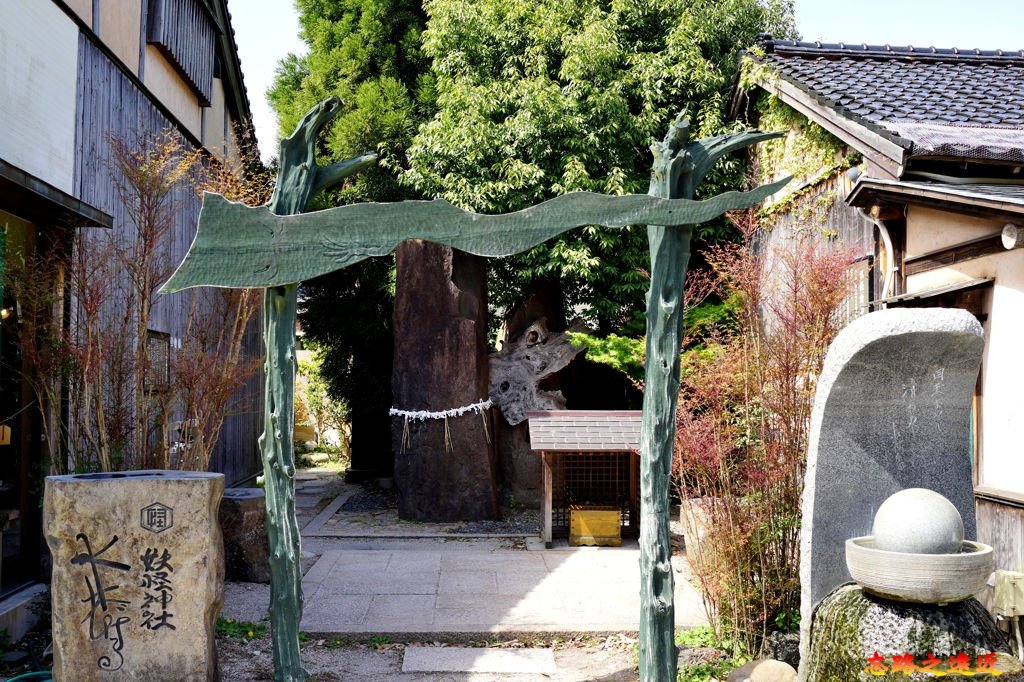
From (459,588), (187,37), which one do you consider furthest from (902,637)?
(187,37)

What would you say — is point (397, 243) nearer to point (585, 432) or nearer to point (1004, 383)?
point (1004, 383)

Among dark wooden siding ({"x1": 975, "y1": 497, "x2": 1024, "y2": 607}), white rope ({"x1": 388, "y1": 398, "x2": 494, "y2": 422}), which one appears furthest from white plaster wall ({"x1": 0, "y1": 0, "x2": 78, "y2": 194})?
dark wooden siding ({"x1": 975, "y1": 497, "x2": 1024, "y2": 607})

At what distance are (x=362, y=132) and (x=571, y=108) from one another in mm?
3780

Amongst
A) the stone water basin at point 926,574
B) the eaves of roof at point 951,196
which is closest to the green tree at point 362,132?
the eaves of roof at point 951,196

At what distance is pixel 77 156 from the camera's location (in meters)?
7.10

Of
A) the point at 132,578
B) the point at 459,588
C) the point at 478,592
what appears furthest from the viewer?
the point at 459,588

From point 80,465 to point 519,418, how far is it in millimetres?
7175

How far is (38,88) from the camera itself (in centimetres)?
639

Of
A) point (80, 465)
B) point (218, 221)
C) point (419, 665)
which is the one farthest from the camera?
point (80, 465)

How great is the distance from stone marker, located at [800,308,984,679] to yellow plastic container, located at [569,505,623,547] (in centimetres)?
501

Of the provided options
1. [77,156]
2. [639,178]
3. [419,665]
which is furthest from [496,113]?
[419,665]

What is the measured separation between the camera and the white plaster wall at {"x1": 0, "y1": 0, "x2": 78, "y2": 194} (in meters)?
5.98

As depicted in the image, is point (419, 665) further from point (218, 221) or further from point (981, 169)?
point (981, 169)

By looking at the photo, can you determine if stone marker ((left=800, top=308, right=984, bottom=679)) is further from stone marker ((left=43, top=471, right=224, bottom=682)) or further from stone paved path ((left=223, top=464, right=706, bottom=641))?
stone marker ((left=43, top=471, right=224, bottom=682))
